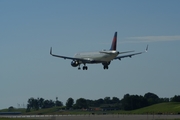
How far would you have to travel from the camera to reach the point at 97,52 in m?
155

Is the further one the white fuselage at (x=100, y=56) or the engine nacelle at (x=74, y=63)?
the engine nacelle at (x=74, y=63)

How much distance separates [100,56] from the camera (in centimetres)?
15188

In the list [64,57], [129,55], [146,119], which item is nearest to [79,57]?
[64,57]

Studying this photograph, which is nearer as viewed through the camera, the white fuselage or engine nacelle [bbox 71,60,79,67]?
the white fuselage

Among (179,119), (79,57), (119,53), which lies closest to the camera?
(179,119)

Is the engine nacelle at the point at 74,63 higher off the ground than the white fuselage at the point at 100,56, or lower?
lower

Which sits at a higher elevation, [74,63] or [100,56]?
[100,56]

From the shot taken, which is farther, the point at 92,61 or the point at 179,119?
the point at 92,61

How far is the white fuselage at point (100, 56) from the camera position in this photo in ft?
486

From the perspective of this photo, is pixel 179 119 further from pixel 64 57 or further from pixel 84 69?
pixel 64 57

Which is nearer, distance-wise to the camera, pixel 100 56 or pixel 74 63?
pixel 100 56

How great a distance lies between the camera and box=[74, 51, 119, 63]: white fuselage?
486 ft

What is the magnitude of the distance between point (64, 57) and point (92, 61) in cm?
987

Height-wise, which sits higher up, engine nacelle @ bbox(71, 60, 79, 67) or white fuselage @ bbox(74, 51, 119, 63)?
white fuselage @ bbox(74, 51, 119, 63)
